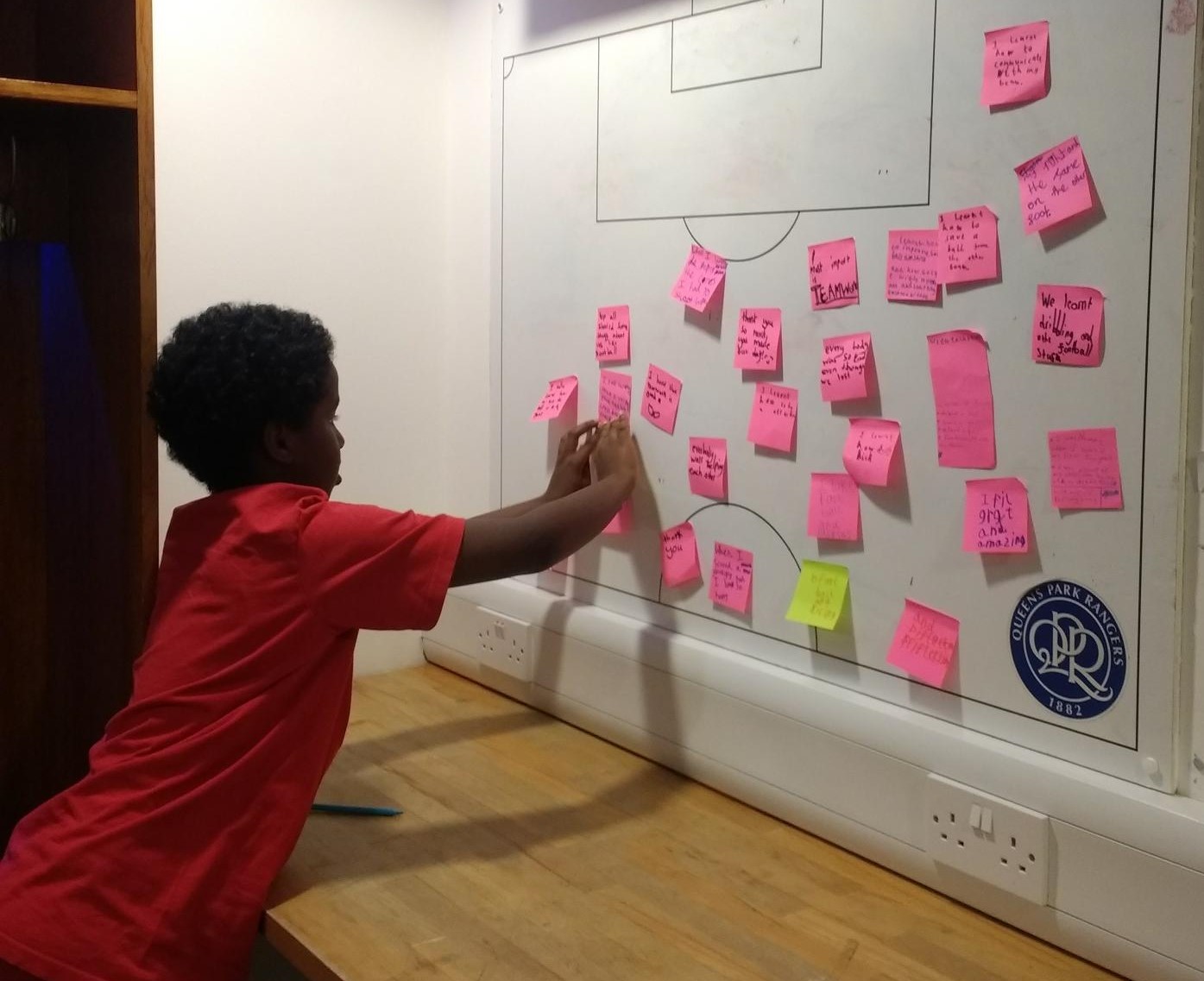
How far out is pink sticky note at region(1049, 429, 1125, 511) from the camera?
106cm

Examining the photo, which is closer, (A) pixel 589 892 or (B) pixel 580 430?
(A) pixel 589 892

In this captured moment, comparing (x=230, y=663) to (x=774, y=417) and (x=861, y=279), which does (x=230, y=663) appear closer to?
(x=774, y=417)

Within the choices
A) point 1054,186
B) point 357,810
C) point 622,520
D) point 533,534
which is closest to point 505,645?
point 622,520

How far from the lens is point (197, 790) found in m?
1.19

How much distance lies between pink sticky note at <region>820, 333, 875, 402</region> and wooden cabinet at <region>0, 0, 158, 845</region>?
0.85 m

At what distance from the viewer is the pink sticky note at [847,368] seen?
1.26 m

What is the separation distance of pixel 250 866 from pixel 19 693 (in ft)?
2.30

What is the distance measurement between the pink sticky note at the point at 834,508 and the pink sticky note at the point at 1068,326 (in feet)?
0.85

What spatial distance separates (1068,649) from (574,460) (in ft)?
2.32

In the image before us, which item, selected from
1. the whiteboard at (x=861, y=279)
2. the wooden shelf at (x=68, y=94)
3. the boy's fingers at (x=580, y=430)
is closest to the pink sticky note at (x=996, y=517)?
the whiteboard at (x=861, y=279)

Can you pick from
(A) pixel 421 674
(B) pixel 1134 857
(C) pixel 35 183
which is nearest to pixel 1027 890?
(B) pixel 1134 857

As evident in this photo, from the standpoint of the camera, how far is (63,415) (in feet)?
5.46

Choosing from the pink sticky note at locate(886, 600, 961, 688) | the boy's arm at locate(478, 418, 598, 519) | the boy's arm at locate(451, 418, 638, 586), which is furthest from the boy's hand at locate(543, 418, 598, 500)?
the pink sticky note at locate(886, 600, 961, 688)

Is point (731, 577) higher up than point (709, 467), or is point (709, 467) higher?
point (709, 467)
